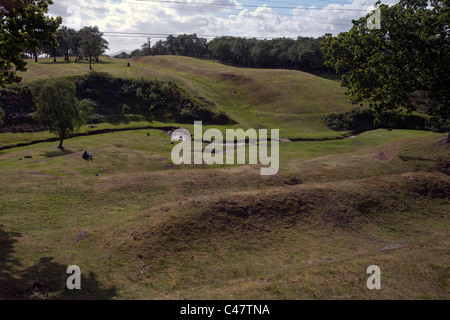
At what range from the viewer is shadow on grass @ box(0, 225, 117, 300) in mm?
13880

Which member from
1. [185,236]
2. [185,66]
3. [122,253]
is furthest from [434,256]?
[185,66]

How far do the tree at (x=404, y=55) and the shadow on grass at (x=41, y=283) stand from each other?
32.2 meters

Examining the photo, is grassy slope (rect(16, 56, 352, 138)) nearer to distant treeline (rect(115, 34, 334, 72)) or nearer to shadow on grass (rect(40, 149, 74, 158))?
distant treeline (rect(115, 34, 334, 72))

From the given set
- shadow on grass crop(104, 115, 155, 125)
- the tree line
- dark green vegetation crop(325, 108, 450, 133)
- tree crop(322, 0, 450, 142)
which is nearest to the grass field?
tree crop(322, 0, 450, 142)

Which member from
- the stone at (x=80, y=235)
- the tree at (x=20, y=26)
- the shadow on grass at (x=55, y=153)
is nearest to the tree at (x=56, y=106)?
the shadow on grass at (x=55, y=153)

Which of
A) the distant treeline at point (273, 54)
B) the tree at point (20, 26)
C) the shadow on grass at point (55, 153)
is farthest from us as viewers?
the distant treeline at point (273, 54)

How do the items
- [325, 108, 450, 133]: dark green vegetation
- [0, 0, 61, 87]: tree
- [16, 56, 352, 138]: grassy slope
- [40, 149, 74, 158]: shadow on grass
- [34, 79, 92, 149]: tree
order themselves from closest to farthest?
[0, 0, 61, 87]: tree, [40, 149, 74, 158]: shadow on grass, [34, 79, 92, 149]: tree, [325, 108, 450, 133]: dark green vegetation, [16, 56, 352, 138]: grassy slope

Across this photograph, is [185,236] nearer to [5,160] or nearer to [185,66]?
[5,160]

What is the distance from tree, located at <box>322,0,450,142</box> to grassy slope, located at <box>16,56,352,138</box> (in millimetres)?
32970

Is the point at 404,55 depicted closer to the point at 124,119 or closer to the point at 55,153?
the point at 55,153

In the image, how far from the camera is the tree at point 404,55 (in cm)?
3131

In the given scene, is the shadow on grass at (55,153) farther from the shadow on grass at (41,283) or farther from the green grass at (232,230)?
the shadow on grass at (41,283)

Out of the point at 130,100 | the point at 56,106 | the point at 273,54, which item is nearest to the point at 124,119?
the point at 130,100

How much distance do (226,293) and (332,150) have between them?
47859 millimetres
